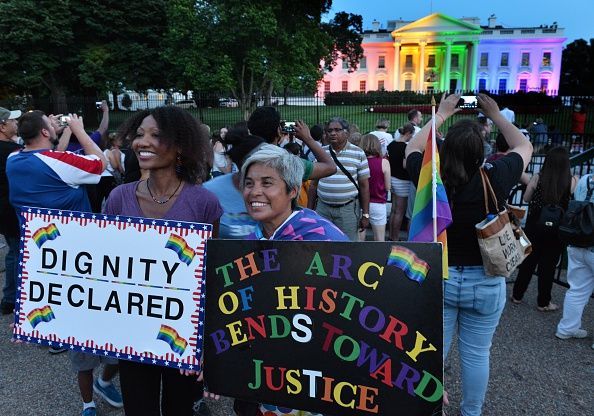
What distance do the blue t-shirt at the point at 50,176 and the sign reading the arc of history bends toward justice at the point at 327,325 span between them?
1.93 meters

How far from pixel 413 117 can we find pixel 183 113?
7059 mm

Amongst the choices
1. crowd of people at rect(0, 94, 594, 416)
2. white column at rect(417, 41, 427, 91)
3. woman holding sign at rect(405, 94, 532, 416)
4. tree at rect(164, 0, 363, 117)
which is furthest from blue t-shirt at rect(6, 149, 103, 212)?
white column at rect(417, 41, 427, 91)

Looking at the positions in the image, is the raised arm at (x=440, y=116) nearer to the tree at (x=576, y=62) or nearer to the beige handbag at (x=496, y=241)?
the beige handbag at (x=496, y=241)

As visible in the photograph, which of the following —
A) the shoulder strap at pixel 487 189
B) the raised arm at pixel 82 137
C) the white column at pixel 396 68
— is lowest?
the shoulder strap at pixel 487 189

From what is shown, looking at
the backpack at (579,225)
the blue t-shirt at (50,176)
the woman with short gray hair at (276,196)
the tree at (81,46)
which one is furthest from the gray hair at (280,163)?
the tree at (81,46)

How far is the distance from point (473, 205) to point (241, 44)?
2844 centimetres

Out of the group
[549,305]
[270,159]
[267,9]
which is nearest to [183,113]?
[270,159]

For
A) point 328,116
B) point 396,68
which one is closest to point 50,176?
point 328,116

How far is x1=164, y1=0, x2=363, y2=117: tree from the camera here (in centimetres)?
2717

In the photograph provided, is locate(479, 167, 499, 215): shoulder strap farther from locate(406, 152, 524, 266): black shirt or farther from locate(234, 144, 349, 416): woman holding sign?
locate(234, 144, 349, 416): woman holding sign

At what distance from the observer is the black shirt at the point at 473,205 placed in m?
2.69

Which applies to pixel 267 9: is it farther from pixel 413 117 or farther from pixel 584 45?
pixel 584 45

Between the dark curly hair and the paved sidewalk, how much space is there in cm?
188

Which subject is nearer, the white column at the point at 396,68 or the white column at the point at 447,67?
the white column at the point at 447,67
